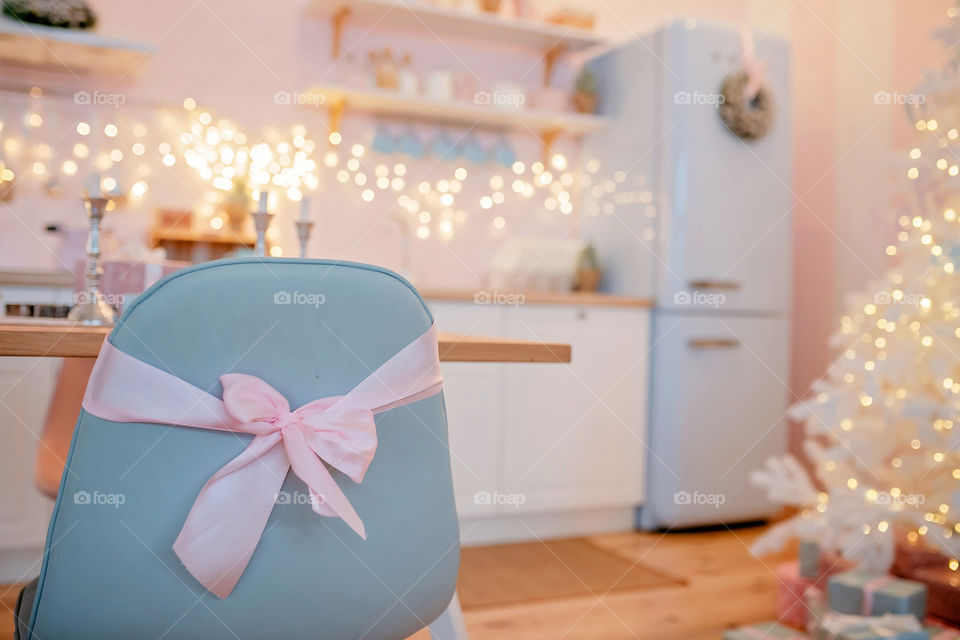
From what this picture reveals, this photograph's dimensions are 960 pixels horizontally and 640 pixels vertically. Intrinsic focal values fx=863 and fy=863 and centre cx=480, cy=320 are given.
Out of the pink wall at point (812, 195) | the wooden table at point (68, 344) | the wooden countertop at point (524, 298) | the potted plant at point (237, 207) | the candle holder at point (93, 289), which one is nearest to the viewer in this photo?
the wooden table at point (68, 344)

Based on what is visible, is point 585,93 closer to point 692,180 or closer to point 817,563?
point 692,180

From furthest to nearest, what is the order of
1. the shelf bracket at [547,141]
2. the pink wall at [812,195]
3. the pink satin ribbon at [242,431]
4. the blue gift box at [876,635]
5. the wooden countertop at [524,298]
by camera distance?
the pink wall at [812,195] < the shelf bracket at [547,141] < the wooden countertop at [524,298] < the blue gift box at [876,635] < the pink satin ribbon at [242,431]

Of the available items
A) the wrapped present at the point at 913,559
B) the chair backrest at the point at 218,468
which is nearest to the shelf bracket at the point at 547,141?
the wrapped present at the point at 913,559

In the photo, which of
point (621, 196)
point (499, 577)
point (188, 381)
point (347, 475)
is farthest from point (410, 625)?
point (621, 196)

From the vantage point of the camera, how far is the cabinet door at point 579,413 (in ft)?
9.64

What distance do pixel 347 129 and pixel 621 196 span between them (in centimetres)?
109

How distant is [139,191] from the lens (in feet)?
9.55

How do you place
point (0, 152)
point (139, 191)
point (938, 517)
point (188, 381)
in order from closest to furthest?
point (188, 381), point (938, 517), point (0, 152), point (139, 191)

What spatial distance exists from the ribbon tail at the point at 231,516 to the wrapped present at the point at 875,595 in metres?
1.67

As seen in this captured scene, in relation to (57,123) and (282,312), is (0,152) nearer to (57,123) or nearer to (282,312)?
(57,123)

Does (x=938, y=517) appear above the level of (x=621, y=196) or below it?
below

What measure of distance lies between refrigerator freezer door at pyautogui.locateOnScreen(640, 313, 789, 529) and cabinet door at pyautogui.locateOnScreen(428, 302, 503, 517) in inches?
26.3

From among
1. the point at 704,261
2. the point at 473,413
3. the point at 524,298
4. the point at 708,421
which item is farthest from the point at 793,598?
the point at 704,261

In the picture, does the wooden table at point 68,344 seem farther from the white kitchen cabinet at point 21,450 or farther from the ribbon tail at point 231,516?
the white kitchen cabinet at point 21,450
